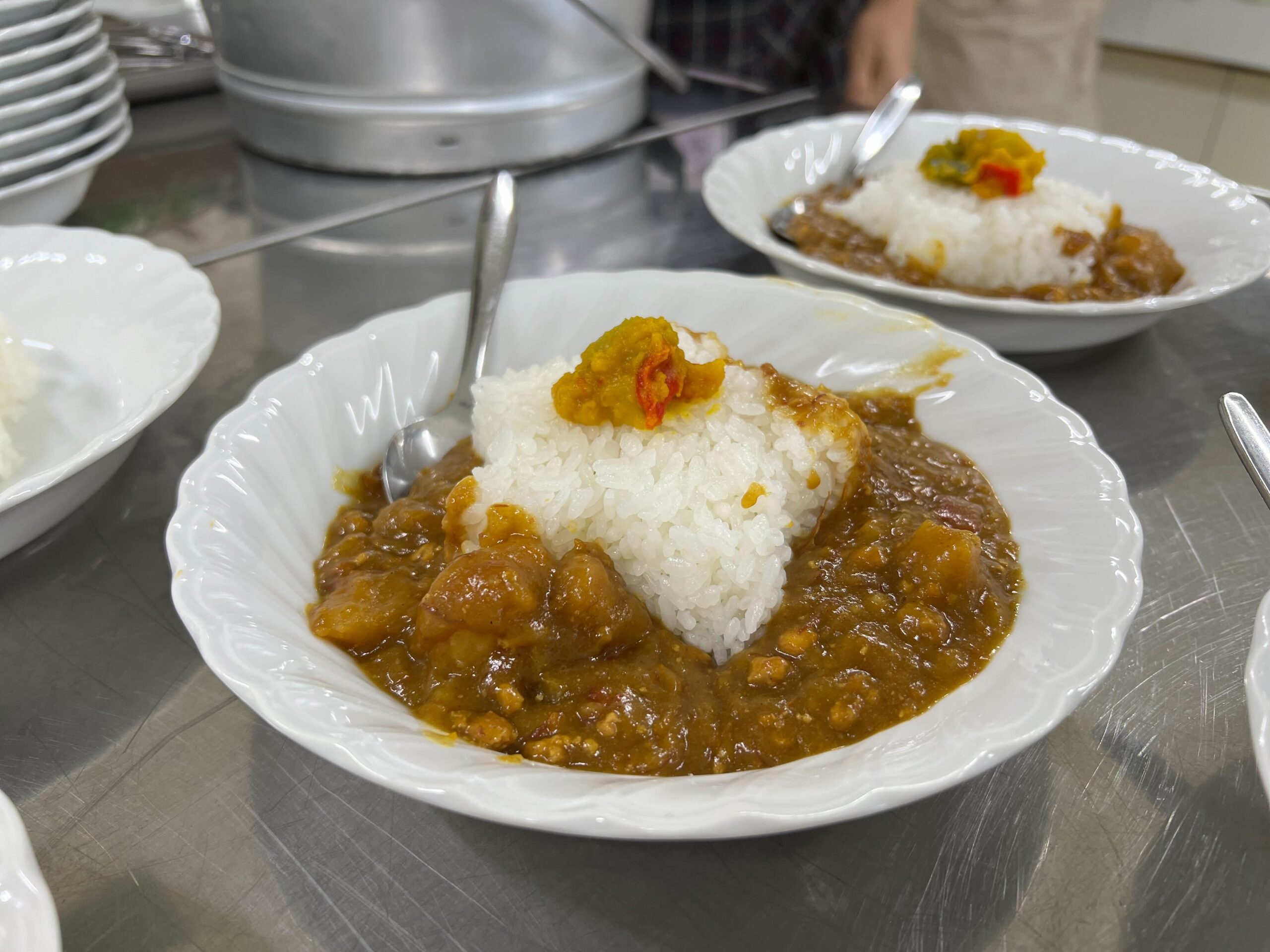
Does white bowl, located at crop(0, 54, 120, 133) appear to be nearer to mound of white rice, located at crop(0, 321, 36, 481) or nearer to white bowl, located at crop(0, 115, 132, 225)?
white bowl, located at crop(0, 115, 132, 225)

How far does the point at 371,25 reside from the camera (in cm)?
300

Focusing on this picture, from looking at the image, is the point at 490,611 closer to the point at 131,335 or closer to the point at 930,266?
the point at 131,335

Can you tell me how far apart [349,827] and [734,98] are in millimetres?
3954

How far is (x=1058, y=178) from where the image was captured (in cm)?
307

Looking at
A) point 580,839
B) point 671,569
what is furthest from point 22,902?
point 671,569

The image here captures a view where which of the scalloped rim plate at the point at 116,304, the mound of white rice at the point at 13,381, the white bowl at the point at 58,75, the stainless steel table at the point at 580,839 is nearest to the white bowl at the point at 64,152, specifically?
the white bowl at the point at 58,75

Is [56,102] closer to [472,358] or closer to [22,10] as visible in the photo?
[22,10]

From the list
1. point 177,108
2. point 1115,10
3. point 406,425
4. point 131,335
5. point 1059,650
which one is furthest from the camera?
point 1115,10

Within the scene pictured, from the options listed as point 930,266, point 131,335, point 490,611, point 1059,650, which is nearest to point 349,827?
point 490,611

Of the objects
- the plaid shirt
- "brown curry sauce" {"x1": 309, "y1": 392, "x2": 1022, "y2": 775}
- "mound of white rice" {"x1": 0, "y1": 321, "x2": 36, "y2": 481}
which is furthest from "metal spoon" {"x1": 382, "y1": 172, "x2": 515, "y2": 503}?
the plaid shirt

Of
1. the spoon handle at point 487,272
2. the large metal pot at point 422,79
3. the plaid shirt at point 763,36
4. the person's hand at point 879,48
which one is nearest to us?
the spoon handle at point 487,272

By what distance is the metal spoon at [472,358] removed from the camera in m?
1.81

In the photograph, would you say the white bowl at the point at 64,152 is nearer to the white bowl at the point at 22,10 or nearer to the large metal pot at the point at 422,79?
the white bowl at the point at 22,10

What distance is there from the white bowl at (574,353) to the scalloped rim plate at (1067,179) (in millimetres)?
311
